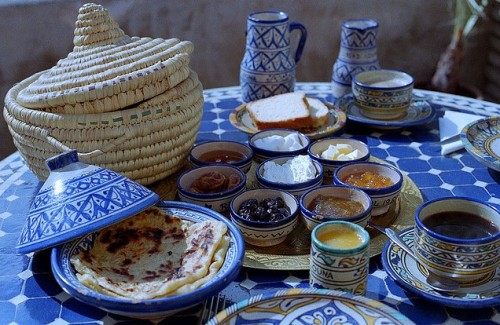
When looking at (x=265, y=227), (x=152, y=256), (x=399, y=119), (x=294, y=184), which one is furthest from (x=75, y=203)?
(x=399, y=119)

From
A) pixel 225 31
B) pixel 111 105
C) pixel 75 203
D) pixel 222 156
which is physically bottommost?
pixel 225 31

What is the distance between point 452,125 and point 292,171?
0.73 meters

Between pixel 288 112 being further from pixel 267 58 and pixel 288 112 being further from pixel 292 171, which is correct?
pixel 292 171

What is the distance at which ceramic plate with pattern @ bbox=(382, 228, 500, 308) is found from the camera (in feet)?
4.00

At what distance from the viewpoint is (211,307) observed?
127 centimetres

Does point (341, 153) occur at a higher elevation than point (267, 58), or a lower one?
lower

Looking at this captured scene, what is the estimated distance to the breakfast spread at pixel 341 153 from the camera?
1.79m

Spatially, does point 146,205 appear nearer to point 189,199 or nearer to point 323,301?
point 189,199

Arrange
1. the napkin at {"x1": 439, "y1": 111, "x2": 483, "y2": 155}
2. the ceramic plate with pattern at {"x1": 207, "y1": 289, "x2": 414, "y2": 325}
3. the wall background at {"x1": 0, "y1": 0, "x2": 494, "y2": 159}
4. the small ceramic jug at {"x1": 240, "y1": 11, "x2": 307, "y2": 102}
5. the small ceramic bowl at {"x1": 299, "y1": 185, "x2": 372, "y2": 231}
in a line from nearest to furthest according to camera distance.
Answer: the ceramic plate with pattern at {"x1": 207, "y1": 289, "x2": 414, "y2": 325} → the small ceramic bowl at {"x1": 299, "y1": 185, "x2": 372, "y2": 231} → the napkin at {"x1": 439, "y1": 111, "x2": 483, "y2": 155} → the small ceramic jug at {"x1": 240, "y1": 11, "x2": 307, "y2": 102} → the wall background at {"x1": 0, "y1": 0, "x2": 494, "y2": 159}

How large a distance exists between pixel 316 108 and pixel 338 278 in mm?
1052

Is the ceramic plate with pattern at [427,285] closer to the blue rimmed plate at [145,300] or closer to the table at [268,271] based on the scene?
the table at [268,271]

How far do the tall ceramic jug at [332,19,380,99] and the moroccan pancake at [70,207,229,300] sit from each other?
3.86ft

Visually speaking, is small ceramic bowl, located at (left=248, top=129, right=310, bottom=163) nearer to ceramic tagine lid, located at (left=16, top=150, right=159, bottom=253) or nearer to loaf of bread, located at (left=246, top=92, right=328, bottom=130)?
loaf of bread, located at (left=246, top=92, right=328, bottom=130)

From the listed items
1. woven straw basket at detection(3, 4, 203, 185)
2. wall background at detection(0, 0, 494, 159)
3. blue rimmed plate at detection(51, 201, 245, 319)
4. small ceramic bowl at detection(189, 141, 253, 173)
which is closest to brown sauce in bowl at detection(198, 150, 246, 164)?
small ceramic bowl at detection(189, 141, 253, 173)
